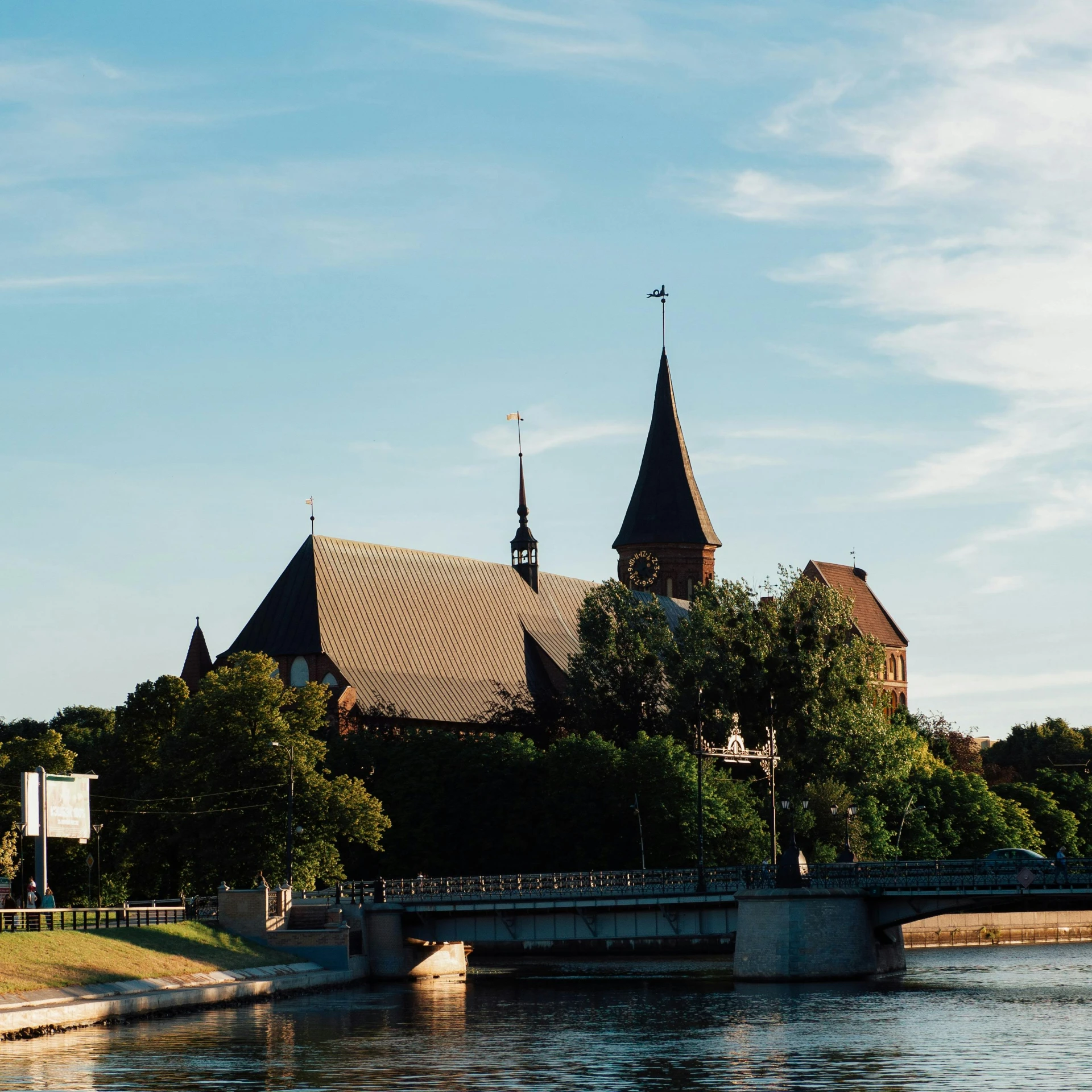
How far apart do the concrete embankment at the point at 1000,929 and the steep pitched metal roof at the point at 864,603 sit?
80283 millimetres

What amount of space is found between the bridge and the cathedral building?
112 ft

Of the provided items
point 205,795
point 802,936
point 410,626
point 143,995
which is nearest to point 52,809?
point 143,995

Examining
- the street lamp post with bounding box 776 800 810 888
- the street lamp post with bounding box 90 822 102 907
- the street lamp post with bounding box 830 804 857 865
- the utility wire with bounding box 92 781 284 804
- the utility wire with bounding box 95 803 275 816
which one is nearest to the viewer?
the street lamp post with bounding box 776 800 810 888

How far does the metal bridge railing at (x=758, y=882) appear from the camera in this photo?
61.9 meters

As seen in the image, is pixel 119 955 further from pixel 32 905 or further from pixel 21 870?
pixel 21 870

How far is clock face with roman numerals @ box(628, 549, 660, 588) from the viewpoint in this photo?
122m

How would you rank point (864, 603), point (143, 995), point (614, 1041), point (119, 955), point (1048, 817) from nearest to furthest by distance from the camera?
point (614, 1041) < point (143, 995) < point (119, 955) < point (1048, 817) < point (864, 603)

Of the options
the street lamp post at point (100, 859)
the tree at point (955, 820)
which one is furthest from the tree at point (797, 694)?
the street lamp post at point (100, 859)

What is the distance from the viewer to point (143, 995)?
168 feet

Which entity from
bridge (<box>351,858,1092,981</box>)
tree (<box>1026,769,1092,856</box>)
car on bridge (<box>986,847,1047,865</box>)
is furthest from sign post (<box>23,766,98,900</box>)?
tree (<box>1026,769,1092,856</box>)

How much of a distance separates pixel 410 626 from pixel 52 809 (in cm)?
5661

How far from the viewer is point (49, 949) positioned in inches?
2031

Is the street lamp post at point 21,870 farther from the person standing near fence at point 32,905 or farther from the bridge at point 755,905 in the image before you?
the bridge at point 755,905

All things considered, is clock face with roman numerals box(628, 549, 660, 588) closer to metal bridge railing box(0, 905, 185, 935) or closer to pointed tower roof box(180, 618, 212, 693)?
pointed tower roof box(180, 618, 212, 693)
